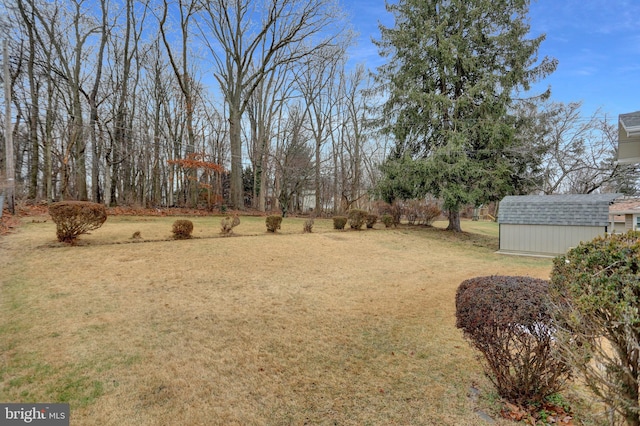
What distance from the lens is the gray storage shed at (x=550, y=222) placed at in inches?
383

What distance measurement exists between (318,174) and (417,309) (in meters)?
18.3

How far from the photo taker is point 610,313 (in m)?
1.54

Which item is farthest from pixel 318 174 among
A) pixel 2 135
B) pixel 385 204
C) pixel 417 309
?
pixel 2 135

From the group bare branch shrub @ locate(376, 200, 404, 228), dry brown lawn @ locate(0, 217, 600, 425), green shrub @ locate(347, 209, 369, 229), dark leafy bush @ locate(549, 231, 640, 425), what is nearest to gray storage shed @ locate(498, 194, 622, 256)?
dry brown lawn @ locate(0, 217, 600, 425)

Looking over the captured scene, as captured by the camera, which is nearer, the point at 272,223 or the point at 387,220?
the point at 272,223

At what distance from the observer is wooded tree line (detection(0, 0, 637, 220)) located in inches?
546

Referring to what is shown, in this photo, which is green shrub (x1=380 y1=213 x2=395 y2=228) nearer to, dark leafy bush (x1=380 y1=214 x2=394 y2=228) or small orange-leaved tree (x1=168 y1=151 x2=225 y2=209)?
dark leafy bush (x1=380 y1=214 x2=394 y2=228)

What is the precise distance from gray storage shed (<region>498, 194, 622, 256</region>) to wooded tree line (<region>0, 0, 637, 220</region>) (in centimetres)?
224

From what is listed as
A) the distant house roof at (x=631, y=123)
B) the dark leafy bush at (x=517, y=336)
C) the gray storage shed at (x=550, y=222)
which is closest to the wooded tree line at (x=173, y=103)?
the gray storage shed at (x=550, y=222)

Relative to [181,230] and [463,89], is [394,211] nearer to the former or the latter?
[463,89]

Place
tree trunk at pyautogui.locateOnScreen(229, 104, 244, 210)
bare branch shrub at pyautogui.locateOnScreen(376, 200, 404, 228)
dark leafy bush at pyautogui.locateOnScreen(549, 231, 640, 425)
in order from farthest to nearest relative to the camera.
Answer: tree trunk at pyautogui.locateOnScreen(229, 104, 244, 210) < bare branch shrub at pyautogui.locateOnScreen(376, 200, 404, 228) < dark leafy bush at pyautogui.locateOnScreen(549, 231, 640, 425)

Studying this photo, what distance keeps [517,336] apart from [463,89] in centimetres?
1511

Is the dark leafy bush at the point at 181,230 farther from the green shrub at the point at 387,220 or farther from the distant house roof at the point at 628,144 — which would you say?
the distant house roof at the point at 628,144

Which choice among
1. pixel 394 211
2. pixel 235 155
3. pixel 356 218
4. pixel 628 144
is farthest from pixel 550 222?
pixel 235 155
